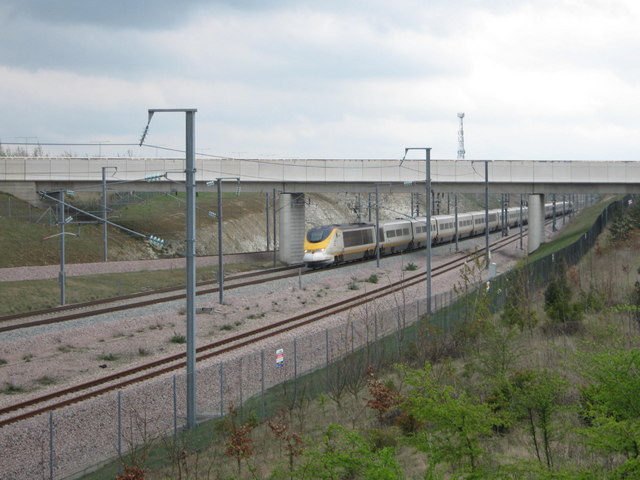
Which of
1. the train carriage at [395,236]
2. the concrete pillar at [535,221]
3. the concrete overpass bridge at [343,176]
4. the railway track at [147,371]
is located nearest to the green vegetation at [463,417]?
the railway track at [147,371]

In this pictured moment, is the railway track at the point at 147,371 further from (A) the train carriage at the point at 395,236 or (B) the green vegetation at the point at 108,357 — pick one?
(A) the train carriage at the point at 395,236

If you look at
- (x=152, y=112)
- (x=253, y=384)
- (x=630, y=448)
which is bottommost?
(x=253, y=384)

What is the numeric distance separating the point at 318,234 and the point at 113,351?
2677 centimetres

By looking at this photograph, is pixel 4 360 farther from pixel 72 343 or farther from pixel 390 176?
pixel 390 176

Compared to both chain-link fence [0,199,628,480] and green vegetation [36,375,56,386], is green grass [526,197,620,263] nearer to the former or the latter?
chain-link fence [0,199,628,480]

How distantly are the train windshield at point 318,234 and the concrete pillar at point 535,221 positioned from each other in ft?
60.0

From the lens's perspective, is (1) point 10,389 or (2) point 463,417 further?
(1) point 10,389


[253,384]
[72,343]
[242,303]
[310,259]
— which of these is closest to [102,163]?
[310,259]

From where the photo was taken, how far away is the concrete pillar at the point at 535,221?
59.7m

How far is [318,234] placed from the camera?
5125cm

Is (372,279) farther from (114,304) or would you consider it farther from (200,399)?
(200,399)

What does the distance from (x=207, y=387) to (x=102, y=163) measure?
142ft

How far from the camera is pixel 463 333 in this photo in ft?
75.6

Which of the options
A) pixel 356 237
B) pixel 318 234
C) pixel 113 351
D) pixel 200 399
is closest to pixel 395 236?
pixel 356 237
